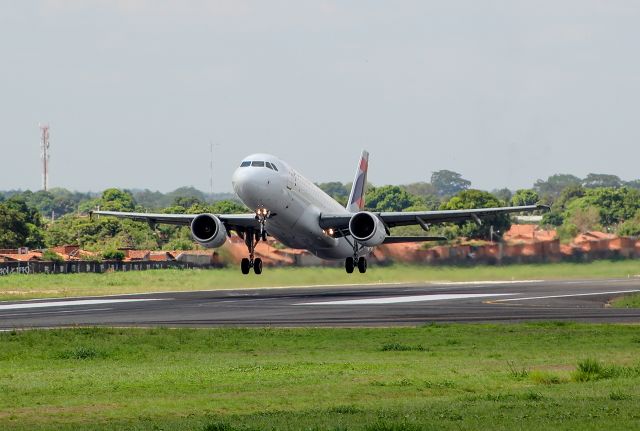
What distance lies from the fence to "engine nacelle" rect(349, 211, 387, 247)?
4328 cm

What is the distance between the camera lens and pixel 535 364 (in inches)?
1287

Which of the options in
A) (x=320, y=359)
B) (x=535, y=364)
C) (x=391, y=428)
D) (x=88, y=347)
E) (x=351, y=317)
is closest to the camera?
(x=391, y=428)

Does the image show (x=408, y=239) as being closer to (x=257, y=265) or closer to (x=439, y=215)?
(x=439, y=215)

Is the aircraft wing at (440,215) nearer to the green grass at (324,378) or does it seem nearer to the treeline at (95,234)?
the green grass at (324,378)

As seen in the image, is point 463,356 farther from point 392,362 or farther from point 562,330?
point 562,330

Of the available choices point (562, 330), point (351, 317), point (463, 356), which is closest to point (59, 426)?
point (463, 356)

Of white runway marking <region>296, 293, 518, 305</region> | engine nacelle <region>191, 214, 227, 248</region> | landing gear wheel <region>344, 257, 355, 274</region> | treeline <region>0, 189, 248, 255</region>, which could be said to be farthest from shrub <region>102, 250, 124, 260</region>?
white runway marking <region>296, 293, 518, 305</region>

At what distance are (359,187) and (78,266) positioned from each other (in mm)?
42377

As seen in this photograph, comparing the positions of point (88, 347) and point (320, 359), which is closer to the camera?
point (320, 359)

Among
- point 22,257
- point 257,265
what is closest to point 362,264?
point 257,265

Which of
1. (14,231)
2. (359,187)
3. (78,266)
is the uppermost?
(359,187)

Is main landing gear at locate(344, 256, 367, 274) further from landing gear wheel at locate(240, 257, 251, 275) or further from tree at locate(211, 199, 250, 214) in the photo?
tree at locate(211, 199, 250, 214)

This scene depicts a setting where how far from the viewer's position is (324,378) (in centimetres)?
2945

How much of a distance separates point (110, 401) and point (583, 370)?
11.5 metres
